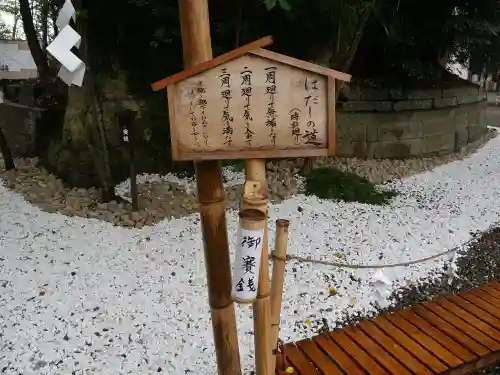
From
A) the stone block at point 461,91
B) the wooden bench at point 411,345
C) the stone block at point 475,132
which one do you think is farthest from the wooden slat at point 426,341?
the stone block at point 475,132

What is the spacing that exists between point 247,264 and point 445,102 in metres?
7.05

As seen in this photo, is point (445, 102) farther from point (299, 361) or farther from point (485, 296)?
point (299, 361)

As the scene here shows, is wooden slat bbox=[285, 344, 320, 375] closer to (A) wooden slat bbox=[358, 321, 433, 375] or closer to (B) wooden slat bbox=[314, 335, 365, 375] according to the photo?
(B) wooden slat bbox=[314, 335, 365, 375]

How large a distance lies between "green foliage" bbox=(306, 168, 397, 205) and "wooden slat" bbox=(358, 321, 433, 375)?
260 cm

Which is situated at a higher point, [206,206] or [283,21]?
[283,21]

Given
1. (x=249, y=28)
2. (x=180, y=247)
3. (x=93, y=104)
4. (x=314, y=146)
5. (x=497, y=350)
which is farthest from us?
(x=249, y=28)

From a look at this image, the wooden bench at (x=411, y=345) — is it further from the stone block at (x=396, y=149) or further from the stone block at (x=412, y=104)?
the stone block at (x=412, y=104)

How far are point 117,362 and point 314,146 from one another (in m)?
1.89

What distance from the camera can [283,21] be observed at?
17.6 ft

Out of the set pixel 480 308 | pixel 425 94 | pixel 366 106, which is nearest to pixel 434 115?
pixel 425 94

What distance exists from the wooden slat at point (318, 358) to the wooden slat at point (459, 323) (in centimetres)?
86

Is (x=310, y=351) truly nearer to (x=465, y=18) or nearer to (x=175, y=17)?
(x=175, y=17)

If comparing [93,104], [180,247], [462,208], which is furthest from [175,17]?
[462,208]

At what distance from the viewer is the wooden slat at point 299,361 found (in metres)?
2.28
